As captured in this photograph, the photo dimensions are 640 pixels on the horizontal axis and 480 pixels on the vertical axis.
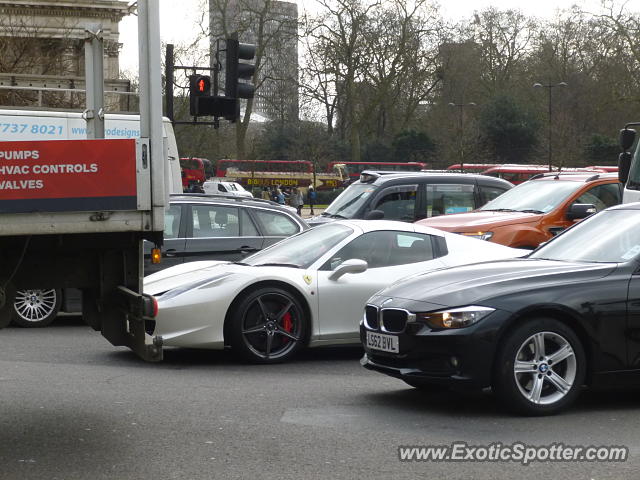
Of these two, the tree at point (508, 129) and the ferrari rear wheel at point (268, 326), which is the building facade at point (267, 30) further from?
the ferrari rear wheel at point (268, 326)

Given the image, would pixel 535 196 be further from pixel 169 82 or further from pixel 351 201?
pixel 169 82

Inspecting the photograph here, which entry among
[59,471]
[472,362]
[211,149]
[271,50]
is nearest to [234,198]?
[472,362]

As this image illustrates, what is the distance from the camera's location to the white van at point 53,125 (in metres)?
6.21

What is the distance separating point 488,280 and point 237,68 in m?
10.6

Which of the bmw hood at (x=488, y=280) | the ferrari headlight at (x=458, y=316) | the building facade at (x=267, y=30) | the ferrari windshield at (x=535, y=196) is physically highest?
the building facade at (x=267, y=30)

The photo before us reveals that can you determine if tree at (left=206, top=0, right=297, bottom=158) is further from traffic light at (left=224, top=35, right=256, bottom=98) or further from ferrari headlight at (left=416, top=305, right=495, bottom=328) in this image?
ferrari headlight at (left=416, top=305, right=495, bottom=328)

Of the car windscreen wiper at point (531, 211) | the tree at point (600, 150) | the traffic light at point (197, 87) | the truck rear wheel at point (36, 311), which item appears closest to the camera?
the truck rear wheel at point (36, 311)

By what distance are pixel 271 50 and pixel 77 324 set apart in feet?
177

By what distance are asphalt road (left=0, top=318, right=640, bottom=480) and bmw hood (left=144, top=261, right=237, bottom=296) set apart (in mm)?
769

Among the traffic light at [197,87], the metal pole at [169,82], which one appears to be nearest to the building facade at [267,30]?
the metal pole at [169,82]

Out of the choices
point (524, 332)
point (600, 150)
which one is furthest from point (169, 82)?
point (600, 150)

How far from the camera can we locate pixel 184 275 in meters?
10.2

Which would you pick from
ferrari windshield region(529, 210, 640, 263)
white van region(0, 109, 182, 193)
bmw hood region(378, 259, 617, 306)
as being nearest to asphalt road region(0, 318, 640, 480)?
bmw hood region(378, 259, 617, 306)

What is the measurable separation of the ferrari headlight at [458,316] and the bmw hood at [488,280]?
62 millimetres
